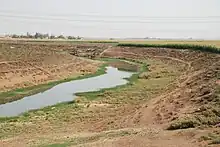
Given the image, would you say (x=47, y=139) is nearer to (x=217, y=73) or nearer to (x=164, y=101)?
(x=164, y=101)

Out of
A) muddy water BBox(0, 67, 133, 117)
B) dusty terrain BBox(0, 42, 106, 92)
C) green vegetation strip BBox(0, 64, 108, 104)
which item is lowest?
muddy water BBox(0, 67, 133, 117)

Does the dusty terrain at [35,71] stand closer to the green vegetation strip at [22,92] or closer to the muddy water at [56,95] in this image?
the green vegetation strip at [22,92]

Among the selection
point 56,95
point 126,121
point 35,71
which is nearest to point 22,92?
point 56,95

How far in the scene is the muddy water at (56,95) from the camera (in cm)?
3186

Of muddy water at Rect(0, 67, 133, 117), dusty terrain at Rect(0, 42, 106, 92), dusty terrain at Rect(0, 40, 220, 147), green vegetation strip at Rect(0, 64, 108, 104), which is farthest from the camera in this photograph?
dusty terrain at Rect(0, 42, 106, 92)

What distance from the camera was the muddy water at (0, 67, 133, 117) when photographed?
31.9 m

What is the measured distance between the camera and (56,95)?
3888cm

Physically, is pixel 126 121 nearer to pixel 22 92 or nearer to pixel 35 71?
pixel 22 92

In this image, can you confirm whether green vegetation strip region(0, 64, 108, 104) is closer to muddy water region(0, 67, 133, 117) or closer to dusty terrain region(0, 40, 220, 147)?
muddy water region(0, 67, 133, 117)

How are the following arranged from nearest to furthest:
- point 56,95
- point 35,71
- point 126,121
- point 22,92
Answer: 1. point 126,121
2. point 56,95
3. point 22,92
4. point 35,71

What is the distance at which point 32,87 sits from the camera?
42.7 meters

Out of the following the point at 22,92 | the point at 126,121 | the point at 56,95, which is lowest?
the point at 56,95

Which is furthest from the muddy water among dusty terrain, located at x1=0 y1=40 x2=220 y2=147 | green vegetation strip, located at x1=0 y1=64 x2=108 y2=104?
dusty terrain, located at x1=0 y1=40 x2=220 y2=147

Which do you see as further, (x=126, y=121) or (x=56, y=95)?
(x=56, y=95)
